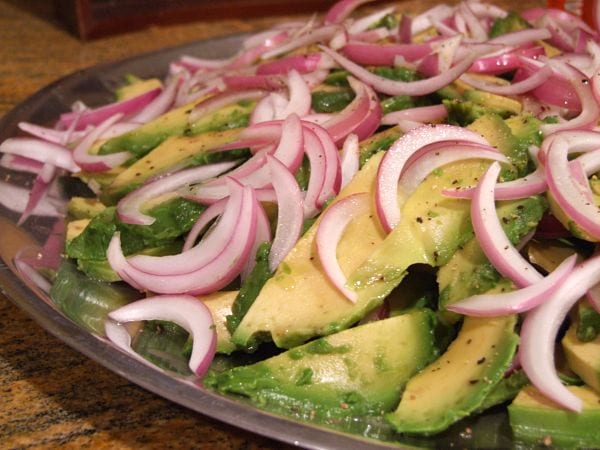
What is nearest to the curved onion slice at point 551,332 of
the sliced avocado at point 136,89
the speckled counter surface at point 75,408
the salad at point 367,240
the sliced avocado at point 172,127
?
the salad at point 367,240

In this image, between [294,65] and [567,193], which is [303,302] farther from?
[294,65]

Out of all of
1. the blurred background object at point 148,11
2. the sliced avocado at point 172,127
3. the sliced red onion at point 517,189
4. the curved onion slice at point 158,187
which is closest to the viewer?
the sliced red onion at point 517,189

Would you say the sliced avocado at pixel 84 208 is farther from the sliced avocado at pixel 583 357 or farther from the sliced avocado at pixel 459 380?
the sliced avocado at pixel 583 357

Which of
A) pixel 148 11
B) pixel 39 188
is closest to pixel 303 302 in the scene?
pixel 39 188

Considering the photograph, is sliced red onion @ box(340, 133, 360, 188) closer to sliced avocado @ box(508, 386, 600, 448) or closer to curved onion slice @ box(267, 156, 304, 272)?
curved onion slice @ box(267, 156, 304, 272)

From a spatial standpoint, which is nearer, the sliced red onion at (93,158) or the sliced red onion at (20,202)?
the sliced red onion at (20,202)

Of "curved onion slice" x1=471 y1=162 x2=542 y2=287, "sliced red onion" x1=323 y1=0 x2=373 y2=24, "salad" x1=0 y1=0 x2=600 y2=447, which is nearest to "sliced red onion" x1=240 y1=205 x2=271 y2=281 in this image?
"salad" x1=0 y1=0 x2=600 y2=447
